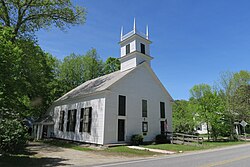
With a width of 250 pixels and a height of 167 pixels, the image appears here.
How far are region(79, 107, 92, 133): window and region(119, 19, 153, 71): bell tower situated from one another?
22.7ft

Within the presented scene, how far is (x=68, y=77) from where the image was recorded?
3622 centimetres

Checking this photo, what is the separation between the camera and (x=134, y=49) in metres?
22.8

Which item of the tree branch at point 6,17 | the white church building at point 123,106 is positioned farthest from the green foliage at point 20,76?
the white church building at point 123,106

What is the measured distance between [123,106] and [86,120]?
4.21 m

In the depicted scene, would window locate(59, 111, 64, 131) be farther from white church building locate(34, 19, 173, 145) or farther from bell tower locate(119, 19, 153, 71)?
bell tower locate(119, 19, 153, 71)

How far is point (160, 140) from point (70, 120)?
35.7 feet

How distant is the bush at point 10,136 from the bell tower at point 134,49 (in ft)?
46.9

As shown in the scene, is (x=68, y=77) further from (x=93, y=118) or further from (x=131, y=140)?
(x=131, y=140)

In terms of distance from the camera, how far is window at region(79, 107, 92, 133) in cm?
1970

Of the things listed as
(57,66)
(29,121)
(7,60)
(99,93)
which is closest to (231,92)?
(99,93)

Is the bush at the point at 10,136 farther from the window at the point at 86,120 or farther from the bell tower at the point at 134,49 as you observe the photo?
the bell tower at the point at 134,49

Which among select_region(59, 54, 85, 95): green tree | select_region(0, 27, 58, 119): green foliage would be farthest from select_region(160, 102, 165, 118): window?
select_region(59, 54, 85, 95): green tree

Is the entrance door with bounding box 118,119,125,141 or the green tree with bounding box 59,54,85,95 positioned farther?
the green tree with bounding box 59,54,85,95

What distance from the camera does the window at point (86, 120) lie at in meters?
19.7
